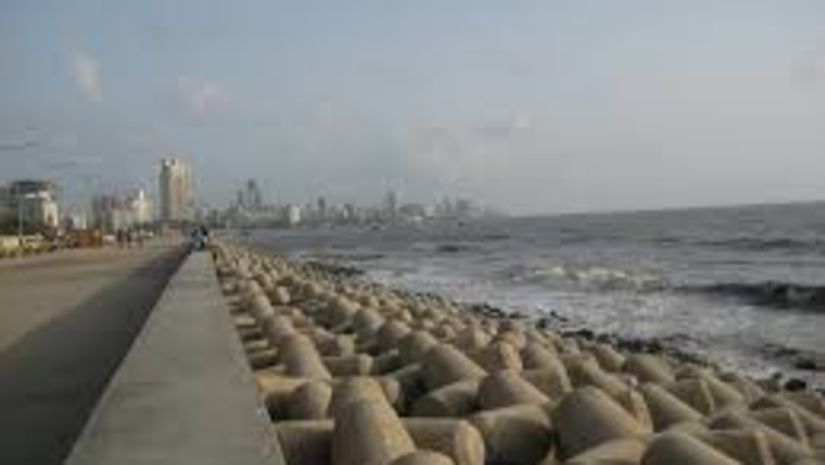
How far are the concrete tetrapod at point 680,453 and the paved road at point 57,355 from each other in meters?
2.81

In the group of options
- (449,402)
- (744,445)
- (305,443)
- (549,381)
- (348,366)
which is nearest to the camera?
(305,443)

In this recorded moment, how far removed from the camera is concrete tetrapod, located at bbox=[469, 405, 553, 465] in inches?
221

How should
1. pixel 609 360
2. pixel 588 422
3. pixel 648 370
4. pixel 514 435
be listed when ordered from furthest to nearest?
pixel 609 360 → pixel 648 370 → pixel 514 435 → pixel 588 422

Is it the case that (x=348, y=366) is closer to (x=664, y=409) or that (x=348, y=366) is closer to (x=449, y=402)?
(x=449, y=402)

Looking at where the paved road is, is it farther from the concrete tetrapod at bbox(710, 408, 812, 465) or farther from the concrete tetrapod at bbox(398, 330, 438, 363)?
the concrete tetrapod at bbox(710, 408, 812, 465)

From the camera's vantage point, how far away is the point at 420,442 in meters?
5.20

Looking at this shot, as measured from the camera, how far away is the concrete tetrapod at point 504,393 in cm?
626

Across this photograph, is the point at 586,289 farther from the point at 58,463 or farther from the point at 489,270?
the point at 58,463

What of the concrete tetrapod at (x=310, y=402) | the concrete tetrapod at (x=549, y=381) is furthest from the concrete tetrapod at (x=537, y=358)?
the concrete tetrapod at (x=310, y=402)

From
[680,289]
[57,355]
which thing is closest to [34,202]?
[680,289]

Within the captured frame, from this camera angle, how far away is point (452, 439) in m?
5.19

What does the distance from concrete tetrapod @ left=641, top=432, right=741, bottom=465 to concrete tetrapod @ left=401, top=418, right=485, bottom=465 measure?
71cm

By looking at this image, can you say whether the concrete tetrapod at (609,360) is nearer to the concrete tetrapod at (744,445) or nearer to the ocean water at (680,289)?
the concrete tetrapod at (744,445)

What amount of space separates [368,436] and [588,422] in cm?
118
